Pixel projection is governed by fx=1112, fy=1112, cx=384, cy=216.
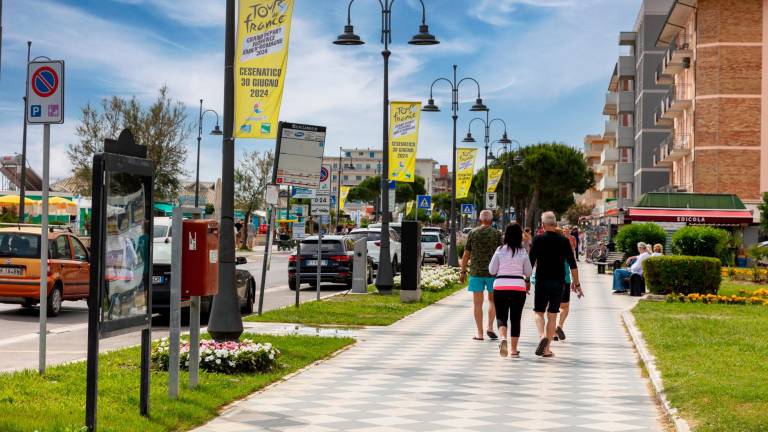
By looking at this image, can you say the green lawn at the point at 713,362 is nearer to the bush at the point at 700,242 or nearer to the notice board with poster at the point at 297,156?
the notice board with poster at the point at 297,156

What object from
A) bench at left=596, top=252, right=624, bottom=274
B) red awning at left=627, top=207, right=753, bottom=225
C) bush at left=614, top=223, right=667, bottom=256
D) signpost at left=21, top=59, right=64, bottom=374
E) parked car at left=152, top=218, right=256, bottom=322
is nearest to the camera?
signpost at left=21, top=59, right=64, bottom=374

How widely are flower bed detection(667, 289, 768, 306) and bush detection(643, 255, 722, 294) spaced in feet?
2.98

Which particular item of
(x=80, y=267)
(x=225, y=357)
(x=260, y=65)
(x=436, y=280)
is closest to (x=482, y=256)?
(x=260, y=65)

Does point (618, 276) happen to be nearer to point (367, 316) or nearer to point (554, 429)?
point (367, 316)

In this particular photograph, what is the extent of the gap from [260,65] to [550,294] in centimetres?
472

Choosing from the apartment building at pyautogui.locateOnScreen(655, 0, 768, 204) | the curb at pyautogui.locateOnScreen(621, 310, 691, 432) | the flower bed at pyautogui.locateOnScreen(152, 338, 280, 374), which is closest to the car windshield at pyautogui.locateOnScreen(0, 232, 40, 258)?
the flower bed at pyautogui.locateOnScreen(152, 338, 280, 374)

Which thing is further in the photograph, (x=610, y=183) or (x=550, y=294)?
(x=610, y=183)

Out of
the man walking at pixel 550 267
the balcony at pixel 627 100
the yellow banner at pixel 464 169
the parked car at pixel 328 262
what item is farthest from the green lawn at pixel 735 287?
the balcony at pixel 627 100

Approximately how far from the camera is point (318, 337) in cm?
1559

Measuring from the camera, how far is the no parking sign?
1041 centimetres

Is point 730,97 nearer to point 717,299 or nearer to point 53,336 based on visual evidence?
point 717,299

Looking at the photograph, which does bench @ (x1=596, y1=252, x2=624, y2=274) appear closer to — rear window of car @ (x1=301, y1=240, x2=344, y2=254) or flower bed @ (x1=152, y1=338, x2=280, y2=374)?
rear window of car @ (x1=301, y1=240, x2=344, y2=254)

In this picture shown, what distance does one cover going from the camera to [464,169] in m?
46.6

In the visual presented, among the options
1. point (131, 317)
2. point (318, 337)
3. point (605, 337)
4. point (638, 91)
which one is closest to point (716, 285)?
point (605, 337)
